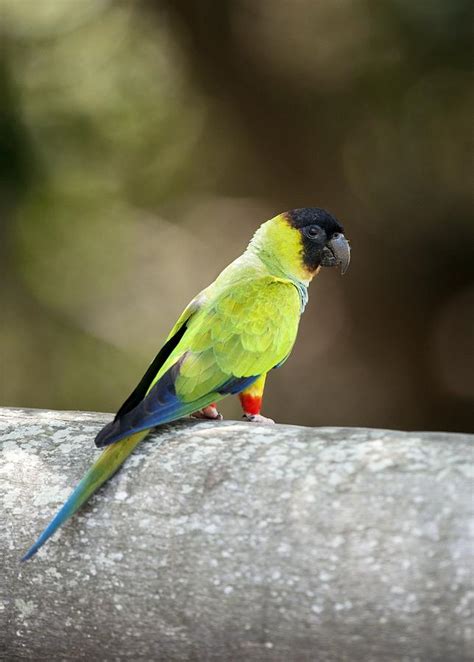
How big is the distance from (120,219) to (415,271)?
6.96ft

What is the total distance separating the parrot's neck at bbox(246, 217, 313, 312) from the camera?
272 centimetres

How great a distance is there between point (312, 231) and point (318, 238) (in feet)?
0.10

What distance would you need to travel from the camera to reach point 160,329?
595 cm

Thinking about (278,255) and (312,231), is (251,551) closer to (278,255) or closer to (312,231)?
(278,255)

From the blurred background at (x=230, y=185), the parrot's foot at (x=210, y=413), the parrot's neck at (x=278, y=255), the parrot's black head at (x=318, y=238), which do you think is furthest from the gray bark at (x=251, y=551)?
the blurred background at (x=230, y=185)

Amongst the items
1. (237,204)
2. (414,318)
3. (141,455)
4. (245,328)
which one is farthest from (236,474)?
(237,204)

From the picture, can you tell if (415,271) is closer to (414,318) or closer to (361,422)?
(414,318)

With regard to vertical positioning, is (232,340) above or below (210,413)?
above

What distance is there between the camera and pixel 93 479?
185 centimetres

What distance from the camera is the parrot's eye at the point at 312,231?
9.17 ft

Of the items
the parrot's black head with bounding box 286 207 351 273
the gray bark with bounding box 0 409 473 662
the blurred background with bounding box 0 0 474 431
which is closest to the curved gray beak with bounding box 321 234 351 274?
the parrot's black head with bounding box 286 207 351 273

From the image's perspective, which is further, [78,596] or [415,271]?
[415,271]

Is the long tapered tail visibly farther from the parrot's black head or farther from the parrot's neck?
the parrot's black head

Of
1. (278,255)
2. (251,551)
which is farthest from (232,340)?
(251,551)
